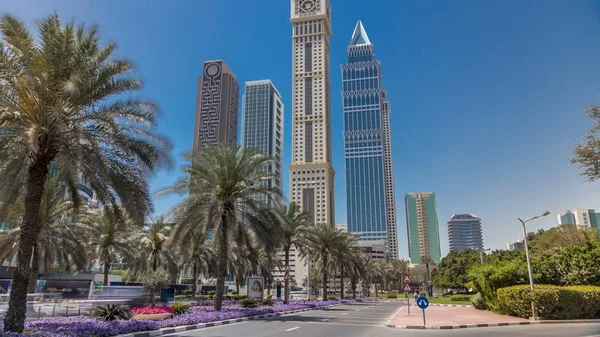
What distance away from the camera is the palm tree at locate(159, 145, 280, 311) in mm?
24109

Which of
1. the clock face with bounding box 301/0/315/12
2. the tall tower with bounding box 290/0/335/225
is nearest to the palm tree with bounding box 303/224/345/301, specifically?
the tall tower with bounding box 290/0/335/225

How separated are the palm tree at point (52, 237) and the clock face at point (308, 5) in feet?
520

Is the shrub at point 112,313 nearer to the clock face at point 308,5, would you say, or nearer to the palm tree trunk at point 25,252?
the palm tree trunk at point 25,252

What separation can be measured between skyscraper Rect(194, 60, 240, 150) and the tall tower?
105 ft

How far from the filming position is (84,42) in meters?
13.5

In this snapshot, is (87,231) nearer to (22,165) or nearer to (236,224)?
(236,224)

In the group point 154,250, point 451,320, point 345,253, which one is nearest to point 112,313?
point 451,320

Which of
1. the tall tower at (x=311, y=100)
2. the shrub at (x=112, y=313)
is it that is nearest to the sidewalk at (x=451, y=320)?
the shrub at (x=112, y=313)

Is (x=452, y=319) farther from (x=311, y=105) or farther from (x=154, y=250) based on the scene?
(x=311, y=105)

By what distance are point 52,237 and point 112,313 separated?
14.5 metres

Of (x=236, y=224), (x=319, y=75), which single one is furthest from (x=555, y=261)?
(x=319, y=75)

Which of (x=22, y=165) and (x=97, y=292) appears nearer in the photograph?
(x=22, y=165)

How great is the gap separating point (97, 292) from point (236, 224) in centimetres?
1125

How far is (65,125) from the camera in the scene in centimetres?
1245
